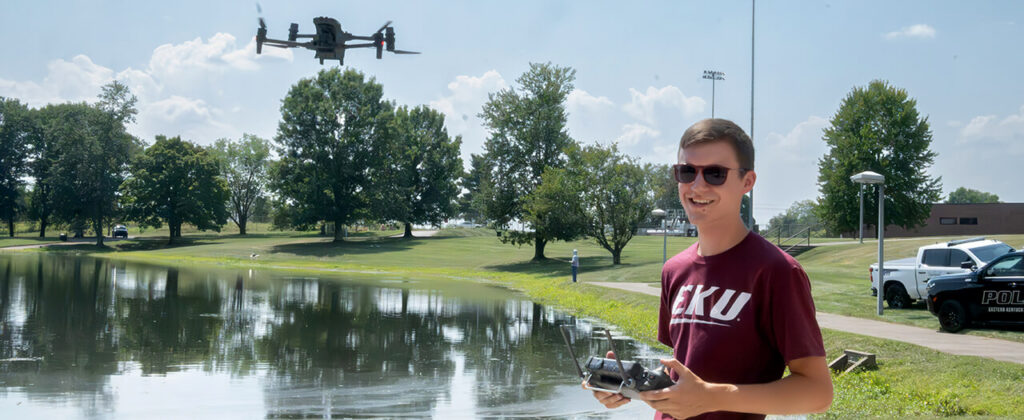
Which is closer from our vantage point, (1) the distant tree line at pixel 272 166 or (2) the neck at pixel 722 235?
(2) the neck at pixel 722 235

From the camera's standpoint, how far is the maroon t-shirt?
2.40 metres

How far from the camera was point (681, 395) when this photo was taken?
226cm

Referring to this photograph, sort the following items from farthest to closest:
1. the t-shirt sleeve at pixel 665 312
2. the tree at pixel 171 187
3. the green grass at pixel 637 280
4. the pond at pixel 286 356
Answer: the tree at pixel 171 187 → the pond at pixel 286 356 → the green grass at pixel 637 280 → the t-shirt sleeve at pixel 665 312

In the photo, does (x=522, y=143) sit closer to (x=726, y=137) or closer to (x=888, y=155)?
(x=888, y=155)

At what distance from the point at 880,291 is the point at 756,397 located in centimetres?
Answer: 1957

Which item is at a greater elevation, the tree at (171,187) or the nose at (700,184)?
the tree at (171,187)

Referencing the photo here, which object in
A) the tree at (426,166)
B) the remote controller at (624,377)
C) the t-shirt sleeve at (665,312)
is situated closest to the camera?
the remote controller at (624,377)

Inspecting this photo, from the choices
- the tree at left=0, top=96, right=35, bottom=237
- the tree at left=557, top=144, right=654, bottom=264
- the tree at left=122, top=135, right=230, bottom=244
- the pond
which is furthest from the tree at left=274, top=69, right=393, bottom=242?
the pond

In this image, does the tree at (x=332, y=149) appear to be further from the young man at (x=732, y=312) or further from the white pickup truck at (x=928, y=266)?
the young man at (x=732, y=312)

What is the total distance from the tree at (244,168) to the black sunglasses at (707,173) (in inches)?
4187

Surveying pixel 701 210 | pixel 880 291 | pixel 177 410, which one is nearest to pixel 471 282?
pixel 880 291

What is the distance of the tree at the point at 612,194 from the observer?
46.6 m

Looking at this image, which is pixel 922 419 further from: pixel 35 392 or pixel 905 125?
pixel 905 125

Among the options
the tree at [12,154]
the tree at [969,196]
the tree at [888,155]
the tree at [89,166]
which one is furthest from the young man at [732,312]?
the tree at [969,196]
